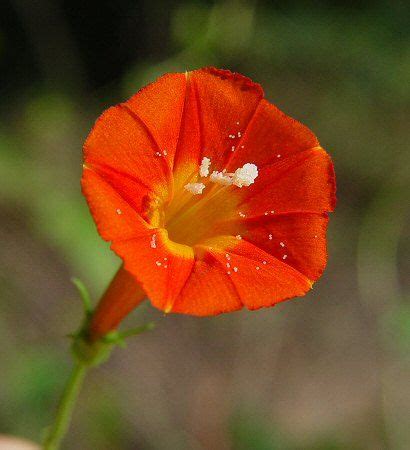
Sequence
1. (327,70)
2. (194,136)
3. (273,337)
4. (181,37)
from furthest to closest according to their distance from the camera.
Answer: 1. (327,70)
2. (273,337)
3. (181,37)
4. (194,136)

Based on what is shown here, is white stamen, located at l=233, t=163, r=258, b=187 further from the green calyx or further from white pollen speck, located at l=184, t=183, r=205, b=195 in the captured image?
the green calyx

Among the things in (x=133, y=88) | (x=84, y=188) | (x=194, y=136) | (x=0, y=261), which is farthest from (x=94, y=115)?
(x=84, y=188)

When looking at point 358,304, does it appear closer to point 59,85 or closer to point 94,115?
point 94,115

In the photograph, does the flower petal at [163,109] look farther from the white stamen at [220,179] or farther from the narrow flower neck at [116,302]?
the narrow flower neck at [116,302]

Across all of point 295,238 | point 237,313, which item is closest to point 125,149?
point 295,238

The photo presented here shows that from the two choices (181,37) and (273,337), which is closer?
(181,37)

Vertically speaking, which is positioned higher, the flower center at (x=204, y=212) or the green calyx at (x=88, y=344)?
the flower center at (x=204, y=212)

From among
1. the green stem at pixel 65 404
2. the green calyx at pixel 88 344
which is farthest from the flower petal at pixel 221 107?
the green stem at pixel 65 404
